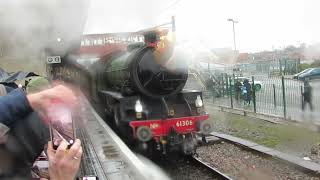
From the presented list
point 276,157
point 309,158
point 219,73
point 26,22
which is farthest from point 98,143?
point 219,73

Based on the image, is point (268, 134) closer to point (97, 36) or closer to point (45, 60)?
point (97, 36)

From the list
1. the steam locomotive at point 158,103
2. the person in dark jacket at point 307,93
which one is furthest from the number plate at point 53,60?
the person in dark jacket at point 307,93

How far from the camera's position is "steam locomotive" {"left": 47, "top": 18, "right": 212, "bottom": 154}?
5.93m

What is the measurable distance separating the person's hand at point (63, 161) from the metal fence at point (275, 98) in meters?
7.07

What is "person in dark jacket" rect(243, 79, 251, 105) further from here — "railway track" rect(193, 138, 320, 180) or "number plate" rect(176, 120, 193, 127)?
"number plate" rect(176, 120, 193, 127)

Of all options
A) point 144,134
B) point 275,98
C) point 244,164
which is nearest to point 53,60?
point 144,134

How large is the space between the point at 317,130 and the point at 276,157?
1384mm

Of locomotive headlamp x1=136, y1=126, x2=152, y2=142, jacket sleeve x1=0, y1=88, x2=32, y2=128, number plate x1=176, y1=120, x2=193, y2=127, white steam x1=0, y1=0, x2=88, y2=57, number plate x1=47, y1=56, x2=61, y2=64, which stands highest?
white steam x1=0, y1=0, x2=88, y2=57

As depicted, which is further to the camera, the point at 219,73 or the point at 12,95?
the point at 219,73

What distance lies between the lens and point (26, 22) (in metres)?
5.18

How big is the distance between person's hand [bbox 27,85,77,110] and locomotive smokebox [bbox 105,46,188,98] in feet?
16.9

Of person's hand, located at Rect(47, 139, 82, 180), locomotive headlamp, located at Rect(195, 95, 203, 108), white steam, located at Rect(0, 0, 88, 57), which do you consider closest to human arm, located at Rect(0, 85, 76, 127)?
person's hand, located at Rect(47, 139, 82, 180)

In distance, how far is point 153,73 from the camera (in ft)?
19.9

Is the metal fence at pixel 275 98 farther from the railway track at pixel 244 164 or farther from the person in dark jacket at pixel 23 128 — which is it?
the person in dark jacket at pixel 23 128
